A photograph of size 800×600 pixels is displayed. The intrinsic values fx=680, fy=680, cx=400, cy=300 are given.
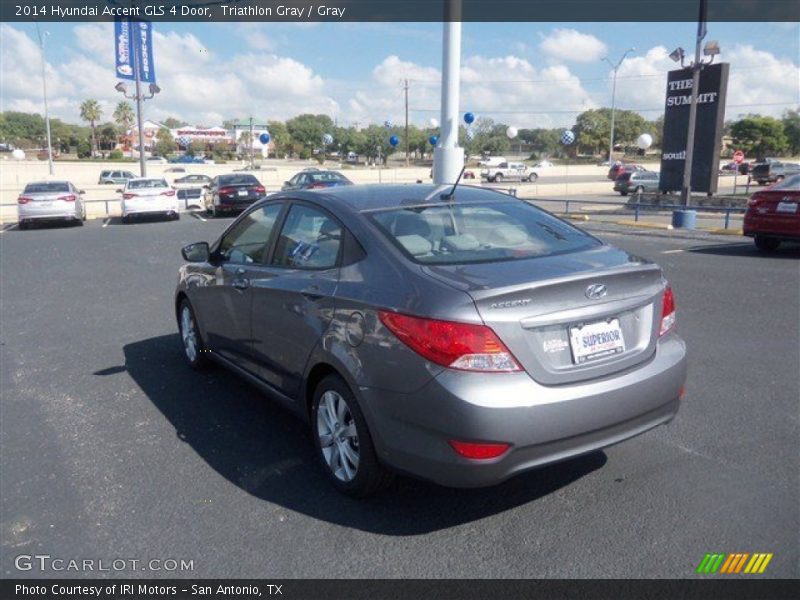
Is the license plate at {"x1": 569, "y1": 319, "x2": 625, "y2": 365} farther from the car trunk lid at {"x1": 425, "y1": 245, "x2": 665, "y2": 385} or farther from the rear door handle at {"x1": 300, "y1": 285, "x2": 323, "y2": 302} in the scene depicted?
the rear door handle at {"x1": 300, "y1": 285, "x2": 323, "y2": 302}

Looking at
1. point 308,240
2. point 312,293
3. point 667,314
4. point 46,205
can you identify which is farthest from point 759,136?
point 312,293

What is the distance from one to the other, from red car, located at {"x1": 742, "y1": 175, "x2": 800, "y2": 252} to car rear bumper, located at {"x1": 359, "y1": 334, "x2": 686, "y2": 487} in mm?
9859

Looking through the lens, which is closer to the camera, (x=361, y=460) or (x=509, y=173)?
(x=361, y=460)

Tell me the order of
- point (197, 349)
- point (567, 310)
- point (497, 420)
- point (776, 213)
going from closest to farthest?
point (497, 420) < point (567, 310) < point (197, 349) < point (776, 213)

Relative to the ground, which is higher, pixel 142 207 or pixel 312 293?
pixel 312 293

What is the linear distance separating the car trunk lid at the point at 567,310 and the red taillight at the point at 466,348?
45 mm

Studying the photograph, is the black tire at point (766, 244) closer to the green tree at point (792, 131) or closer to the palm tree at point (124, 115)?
the green tree at point (792, 131)

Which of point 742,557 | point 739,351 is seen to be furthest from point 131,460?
point 739,351

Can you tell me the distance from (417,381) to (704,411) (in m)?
2.68

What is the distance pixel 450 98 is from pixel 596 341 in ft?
36.8

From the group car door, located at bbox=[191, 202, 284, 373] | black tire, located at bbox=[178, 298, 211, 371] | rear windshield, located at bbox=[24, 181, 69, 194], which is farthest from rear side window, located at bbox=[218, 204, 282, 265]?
rear windshield, located at bbox=[24, 181, 69, 194]

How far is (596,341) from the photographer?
A: 317 centimetres

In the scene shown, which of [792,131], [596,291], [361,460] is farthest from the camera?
[792,131]

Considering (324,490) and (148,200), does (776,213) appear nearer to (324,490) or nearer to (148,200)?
(324,490)
